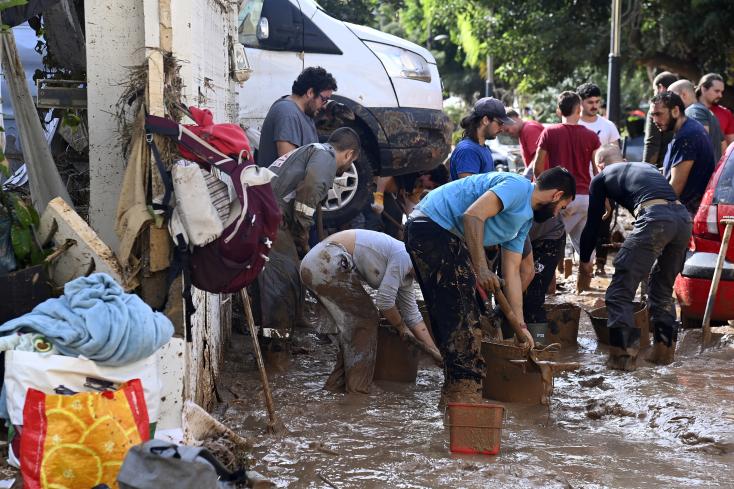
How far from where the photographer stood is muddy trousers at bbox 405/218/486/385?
5.91m

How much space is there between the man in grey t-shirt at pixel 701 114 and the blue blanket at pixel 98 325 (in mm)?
6615

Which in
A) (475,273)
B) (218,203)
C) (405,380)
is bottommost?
(405,380)

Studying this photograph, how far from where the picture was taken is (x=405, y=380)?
22.5 feet

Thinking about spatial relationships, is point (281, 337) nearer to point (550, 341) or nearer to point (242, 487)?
point (550, 341)

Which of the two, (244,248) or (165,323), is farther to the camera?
(244,248)

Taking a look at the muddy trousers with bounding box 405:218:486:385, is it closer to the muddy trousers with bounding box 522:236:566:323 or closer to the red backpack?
the red backpack

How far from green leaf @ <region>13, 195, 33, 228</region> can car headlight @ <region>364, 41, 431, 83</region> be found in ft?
17.8

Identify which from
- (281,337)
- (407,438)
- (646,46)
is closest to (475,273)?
(407,438)

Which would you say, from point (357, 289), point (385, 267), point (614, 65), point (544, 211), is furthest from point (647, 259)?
point (614, 65)

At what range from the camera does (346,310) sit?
21.5ft

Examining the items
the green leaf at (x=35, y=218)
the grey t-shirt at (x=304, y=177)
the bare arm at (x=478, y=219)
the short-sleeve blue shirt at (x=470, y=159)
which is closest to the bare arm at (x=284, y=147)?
the grey t-shirt at (x=304, y=177)

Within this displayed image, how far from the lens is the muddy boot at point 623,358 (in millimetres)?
7125

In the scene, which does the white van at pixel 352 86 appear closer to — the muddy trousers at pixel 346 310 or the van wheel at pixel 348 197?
the van wheel at pixel 348 197

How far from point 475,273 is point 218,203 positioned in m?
1.90
